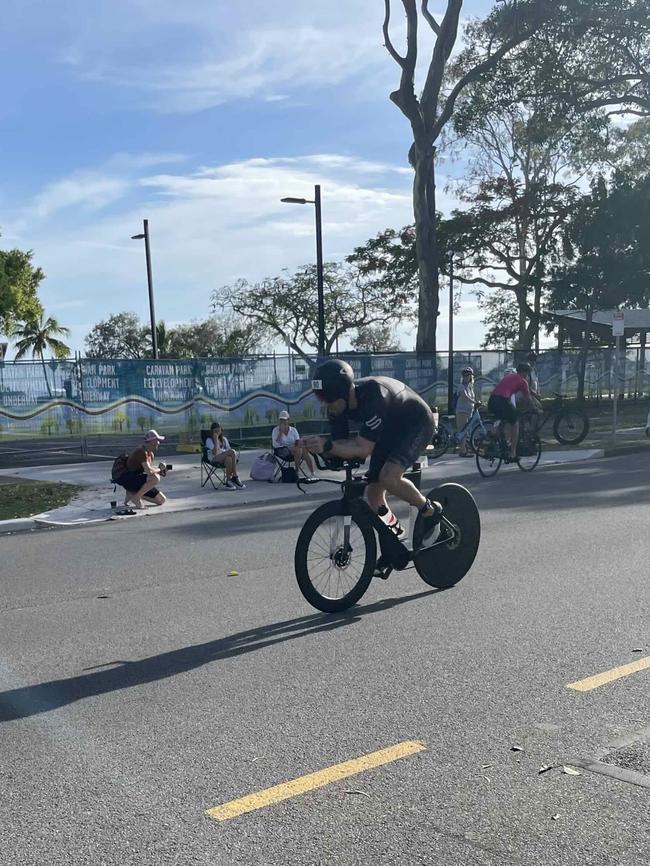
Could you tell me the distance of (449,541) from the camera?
7.46 meters

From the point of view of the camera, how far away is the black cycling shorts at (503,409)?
16.0m

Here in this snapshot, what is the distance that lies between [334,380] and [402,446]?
76 centimetres

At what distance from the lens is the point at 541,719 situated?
4.58 m

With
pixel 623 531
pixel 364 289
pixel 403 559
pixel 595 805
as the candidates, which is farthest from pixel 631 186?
pixel 595 805

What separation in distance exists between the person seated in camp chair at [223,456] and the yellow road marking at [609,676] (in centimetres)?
1040

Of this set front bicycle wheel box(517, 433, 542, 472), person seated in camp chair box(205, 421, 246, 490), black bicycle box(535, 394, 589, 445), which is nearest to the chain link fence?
black bicycle box(535, 394, 589, 445)

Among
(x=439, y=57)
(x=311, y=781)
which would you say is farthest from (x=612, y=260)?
(x=311, y=781)

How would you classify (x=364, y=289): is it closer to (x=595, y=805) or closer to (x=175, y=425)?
(x=175, y=425)

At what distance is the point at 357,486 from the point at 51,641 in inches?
90.1

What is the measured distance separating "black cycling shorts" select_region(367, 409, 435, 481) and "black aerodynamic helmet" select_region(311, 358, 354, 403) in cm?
56

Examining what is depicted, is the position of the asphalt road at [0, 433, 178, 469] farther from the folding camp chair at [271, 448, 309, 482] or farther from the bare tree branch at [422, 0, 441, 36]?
the bare tree branch at [422, 0, 441, 36]

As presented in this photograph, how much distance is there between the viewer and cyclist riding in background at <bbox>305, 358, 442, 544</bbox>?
6.45m

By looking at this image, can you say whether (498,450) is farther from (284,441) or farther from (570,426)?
(570,426)

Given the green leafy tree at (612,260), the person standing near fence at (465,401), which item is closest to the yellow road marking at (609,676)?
the person standing near fence at (465,401)
